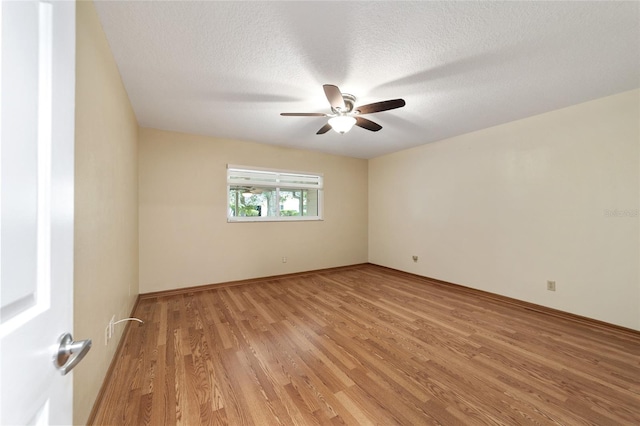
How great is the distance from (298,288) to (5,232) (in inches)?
144

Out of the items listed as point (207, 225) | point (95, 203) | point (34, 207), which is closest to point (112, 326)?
point (95, 203)

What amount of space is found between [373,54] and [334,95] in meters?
0.41

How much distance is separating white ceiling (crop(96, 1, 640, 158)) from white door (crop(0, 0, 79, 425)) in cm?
128

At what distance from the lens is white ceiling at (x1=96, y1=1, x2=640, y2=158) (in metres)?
1.49

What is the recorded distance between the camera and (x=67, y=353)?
0.56m

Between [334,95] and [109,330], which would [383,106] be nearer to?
[334,95]

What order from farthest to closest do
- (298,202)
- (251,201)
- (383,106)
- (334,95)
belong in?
1. (298,202)
2. (251,201)
3. (383,106)
4. (334,95)

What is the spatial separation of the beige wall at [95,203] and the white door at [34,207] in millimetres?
795

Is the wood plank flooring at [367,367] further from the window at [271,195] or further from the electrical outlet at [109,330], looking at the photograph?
the window at [271,195]

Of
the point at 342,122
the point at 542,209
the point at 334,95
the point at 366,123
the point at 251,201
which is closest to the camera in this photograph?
the point at 334,95

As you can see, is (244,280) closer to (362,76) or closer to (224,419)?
(224,419)

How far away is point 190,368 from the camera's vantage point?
1867 mm

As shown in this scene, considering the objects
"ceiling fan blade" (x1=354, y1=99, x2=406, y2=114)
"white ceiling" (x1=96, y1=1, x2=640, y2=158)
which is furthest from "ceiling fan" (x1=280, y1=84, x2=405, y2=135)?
"white ceiling" (x1=96, y1=1, x2=640, y2=158)

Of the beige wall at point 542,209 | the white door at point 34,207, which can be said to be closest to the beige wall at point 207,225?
the beige wall at point 542,209
